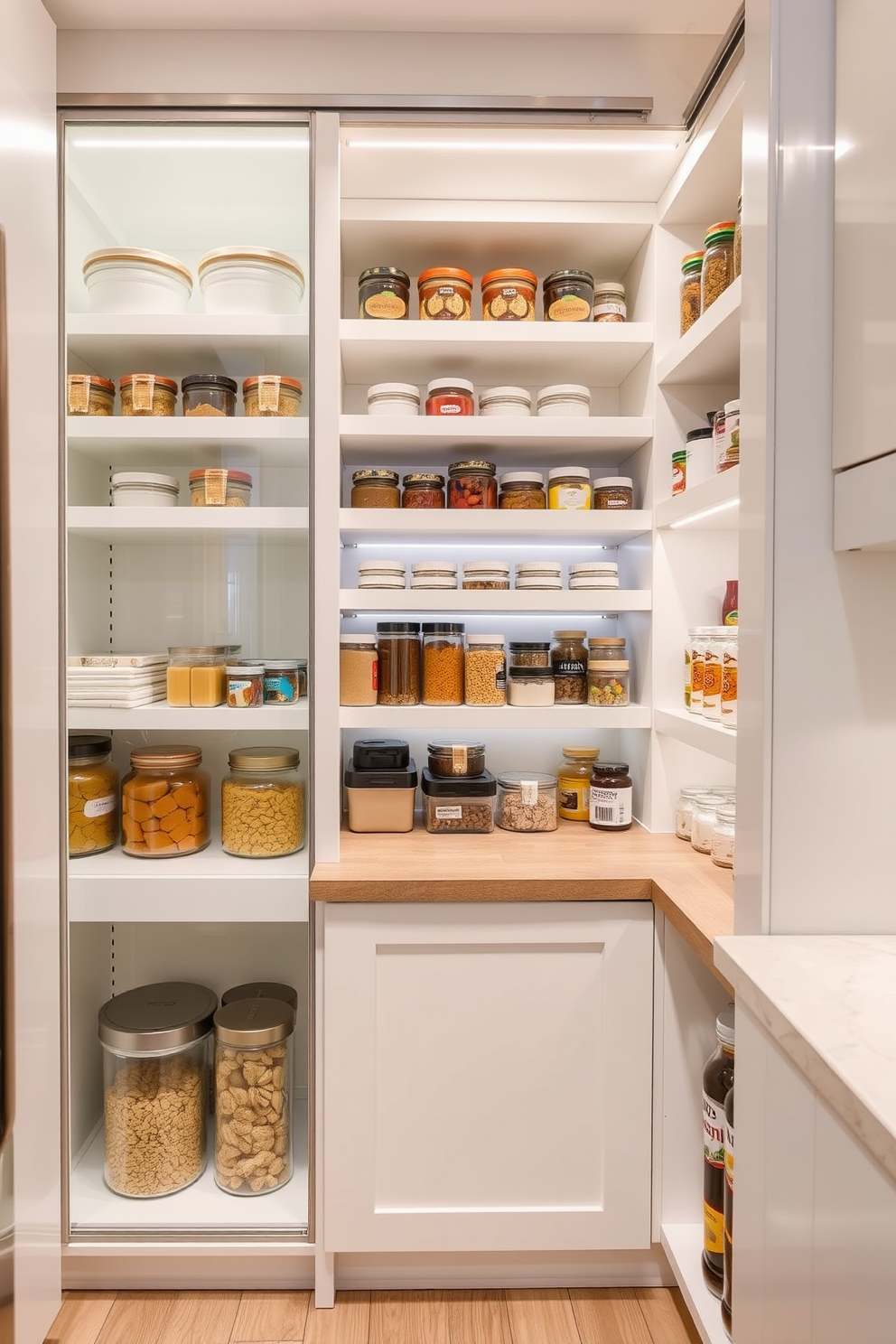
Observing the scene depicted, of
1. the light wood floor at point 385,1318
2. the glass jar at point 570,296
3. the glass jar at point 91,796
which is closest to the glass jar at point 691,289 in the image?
the glass jar at point 570,296

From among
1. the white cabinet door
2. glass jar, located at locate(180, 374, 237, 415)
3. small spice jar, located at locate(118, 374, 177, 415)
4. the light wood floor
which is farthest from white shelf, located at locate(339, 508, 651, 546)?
the light wood floor

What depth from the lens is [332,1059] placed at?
4.95 ft

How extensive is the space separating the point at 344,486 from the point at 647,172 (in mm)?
933

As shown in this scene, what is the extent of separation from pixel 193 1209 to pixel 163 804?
2.67ft

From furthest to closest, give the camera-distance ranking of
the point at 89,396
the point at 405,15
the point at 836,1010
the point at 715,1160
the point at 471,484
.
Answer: the point at 471,484, the point at 89,396, the point at 405,15, the point at 715,1160, the point at 836,1010

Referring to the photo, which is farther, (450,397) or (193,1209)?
(450,397)

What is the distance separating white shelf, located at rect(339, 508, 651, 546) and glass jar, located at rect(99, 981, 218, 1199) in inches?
43.3

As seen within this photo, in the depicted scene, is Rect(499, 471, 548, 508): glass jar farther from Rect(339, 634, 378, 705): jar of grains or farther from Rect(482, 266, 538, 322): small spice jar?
Rect(339, 634, 378, 705): jar of grains

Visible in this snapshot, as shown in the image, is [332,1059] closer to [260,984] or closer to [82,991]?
[260,984]

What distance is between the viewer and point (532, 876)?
58.7 inches

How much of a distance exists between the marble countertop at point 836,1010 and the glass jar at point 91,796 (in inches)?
51.1

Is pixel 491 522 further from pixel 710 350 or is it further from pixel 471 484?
pixel 710 350

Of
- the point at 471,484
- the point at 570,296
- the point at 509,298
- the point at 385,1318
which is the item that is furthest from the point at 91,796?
the point at 570,296

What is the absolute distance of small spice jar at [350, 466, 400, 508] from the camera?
1.76 meters
